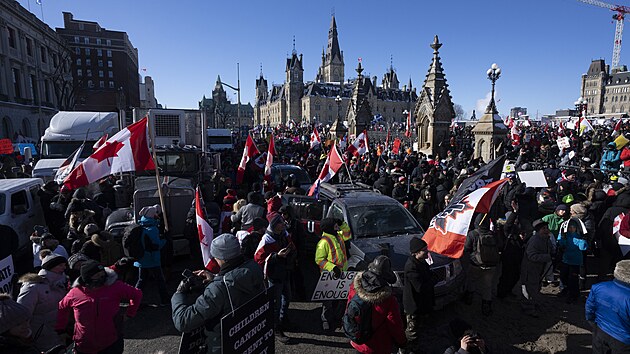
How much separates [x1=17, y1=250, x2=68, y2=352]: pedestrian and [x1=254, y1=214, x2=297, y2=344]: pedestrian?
2317 mm

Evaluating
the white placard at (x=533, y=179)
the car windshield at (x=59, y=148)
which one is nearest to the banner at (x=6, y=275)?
the white placard at (x=533, y=179)

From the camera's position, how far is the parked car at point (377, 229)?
18.5 feet

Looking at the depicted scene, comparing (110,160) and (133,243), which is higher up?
(110,160)

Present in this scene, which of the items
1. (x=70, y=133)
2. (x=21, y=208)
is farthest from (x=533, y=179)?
(x=70, y=133)

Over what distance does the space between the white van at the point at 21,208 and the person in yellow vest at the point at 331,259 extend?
6.58 m

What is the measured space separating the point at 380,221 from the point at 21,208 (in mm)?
7653

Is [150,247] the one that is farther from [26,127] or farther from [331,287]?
[26,127]

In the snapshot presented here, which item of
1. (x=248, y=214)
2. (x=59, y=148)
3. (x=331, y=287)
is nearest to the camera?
(x=331, y=287)

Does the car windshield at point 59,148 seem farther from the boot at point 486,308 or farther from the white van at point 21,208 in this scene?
the boot at point 486,308

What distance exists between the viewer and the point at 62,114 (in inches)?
609

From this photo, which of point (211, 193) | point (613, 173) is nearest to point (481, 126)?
point (613, 173)

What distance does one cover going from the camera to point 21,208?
308 inches

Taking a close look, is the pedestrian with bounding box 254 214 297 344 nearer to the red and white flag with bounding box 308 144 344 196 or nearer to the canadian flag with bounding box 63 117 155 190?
the canadian flag with bounding box 63 117 155 190

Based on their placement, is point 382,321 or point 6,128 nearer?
point 382,321
